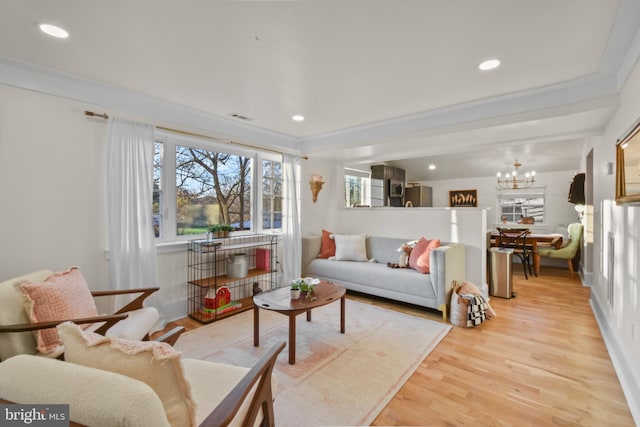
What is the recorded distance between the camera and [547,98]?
2557 mm

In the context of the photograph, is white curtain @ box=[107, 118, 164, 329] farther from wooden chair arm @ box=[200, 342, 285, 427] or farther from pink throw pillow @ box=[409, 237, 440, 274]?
pink throw pillow @ box=[409, 237, 440, 274]

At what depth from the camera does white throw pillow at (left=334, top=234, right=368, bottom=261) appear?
4430 millimetres

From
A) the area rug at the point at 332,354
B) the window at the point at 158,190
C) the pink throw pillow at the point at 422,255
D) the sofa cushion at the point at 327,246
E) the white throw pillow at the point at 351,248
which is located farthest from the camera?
the sofa cushion at the point at 327,246

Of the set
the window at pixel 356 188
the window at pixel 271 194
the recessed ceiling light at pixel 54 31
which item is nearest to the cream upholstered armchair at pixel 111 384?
the recessed ceiling light at pixel 54 31

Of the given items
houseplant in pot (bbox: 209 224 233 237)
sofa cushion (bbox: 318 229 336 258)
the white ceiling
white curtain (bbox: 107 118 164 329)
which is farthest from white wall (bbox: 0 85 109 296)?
sofa cushion (bbox: 318 229 336 258)

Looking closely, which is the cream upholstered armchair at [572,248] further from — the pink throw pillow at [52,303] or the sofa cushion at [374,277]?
the pink throw pillow at [52,303]

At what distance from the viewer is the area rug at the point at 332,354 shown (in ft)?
6.06

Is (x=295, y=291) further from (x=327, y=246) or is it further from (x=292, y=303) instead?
(x=327, y=246)

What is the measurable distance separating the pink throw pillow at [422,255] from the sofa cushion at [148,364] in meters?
3.15

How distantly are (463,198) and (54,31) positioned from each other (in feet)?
25.8

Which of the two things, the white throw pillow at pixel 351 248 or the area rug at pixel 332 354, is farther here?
the white throw pillow at pixel 351 248

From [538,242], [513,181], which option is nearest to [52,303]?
[538,242]

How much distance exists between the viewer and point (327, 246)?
4754 millimetres

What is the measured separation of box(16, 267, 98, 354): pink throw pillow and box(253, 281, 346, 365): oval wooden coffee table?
1223 millimetres
